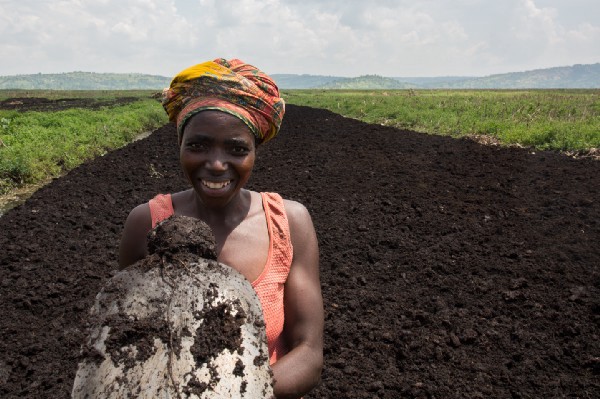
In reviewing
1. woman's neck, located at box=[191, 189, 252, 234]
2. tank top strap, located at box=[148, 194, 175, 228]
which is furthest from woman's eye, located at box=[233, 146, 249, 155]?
tank top strap, located at box=[148, 194, 175, 228]

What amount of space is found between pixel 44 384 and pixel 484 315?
3.26 metres

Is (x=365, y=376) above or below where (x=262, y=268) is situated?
below

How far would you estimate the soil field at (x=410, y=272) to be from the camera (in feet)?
11.8

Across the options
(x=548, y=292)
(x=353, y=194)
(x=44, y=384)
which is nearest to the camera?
(x=44, y=384)

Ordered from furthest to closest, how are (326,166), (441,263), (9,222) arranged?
1. (326,166)
2. (9,222)
3. (441,263)

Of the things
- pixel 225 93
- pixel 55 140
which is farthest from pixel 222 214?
pixel 55 140

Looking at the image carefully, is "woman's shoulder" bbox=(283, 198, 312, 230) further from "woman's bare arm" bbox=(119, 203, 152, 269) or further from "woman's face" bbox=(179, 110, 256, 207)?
"woman's bare arm" bbox=(119, 203, 152, 269)

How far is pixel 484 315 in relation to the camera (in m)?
4.31

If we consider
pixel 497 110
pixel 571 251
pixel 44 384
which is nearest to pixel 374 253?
pixel 571 251

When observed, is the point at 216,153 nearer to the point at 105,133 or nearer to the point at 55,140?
the point at 55,140

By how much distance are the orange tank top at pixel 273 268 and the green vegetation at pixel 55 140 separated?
30.1ft

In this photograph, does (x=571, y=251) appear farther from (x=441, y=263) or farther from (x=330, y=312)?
(x=330, y=312)

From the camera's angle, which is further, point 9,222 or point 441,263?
point 9,222

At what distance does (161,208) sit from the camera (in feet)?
5.23
